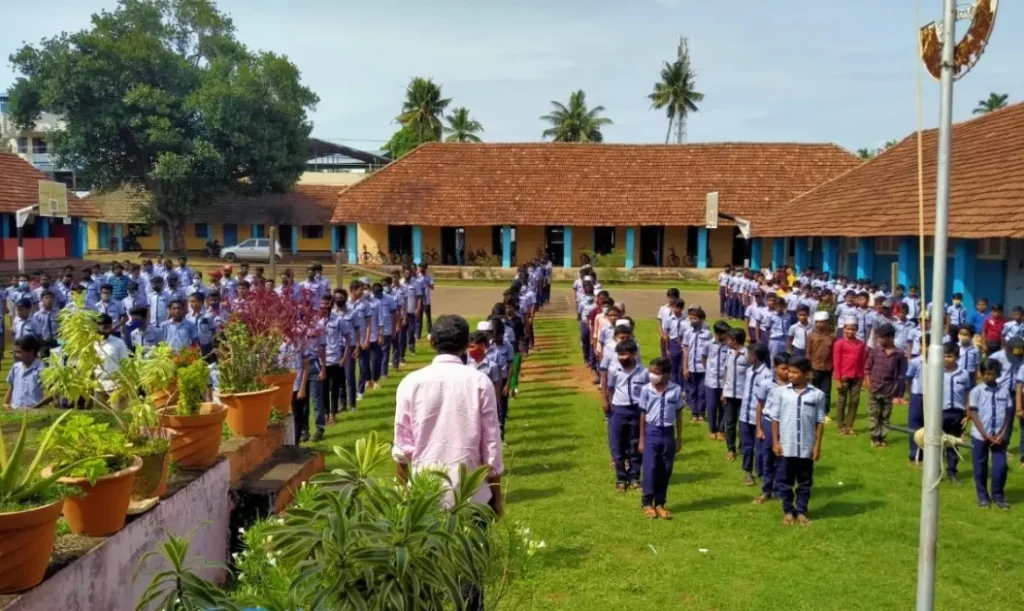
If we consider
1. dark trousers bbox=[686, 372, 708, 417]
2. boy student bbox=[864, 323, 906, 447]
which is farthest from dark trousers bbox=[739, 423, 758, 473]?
dark trousers bbox=[686, 372, 708, 417]

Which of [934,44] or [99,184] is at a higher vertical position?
[99,184]

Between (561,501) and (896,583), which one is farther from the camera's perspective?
(561,501)

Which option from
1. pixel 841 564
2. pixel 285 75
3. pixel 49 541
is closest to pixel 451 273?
pixel 285 75

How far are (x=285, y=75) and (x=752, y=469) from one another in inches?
1281

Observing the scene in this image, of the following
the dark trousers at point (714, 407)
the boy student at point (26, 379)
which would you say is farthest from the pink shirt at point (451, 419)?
the dark trousers at point (714, 407)

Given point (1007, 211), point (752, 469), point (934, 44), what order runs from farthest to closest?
point (1007, 211) < point (752, 469) < point (934, 44)

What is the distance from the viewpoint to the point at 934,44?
3318 mm

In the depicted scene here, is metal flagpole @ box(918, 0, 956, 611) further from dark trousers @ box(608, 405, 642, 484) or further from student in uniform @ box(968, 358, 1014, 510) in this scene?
student in uniform @ box(968, 358, 1014, 510)

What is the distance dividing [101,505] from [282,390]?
9.15ft

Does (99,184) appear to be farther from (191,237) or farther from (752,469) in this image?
(752,469)

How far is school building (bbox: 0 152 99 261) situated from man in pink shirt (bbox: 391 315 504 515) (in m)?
24.7

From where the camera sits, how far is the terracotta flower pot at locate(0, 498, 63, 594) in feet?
10.2

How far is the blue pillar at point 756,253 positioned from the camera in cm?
3194

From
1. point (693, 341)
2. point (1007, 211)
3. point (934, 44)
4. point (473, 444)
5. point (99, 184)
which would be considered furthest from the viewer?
point (99, 184)
